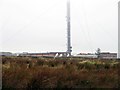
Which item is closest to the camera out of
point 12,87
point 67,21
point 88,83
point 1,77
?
point 12,87

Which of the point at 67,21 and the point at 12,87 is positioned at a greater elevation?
the point at 67,21

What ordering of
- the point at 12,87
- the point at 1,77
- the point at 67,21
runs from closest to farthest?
the point at 12,87, the point at 1,77, the point at 67,21

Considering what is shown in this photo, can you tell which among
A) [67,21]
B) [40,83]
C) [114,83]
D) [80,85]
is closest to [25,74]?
[40,83]

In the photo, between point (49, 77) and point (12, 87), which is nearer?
point (12, 87)

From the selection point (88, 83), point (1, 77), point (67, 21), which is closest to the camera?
point (1, 77)

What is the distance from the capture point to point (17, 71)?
9055mm

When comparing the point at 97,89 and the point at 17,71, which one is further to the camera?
the point at 17,71

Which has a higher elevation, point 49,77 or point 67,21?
point 67,21

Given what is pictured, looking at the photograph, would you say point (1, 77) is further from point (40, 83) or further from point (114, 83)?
point (114, 83)

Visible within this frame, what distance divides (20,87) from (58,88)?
99 centimetres

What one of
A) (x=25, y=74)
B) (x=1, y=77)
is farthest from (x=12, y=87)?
(x=25, y=74)

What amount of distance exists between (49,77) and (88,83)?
1.16 m

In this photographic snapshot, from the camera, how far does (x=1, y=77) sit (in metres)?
8.02

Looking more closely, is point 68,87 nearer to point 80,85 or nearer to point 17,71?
point 80,85
